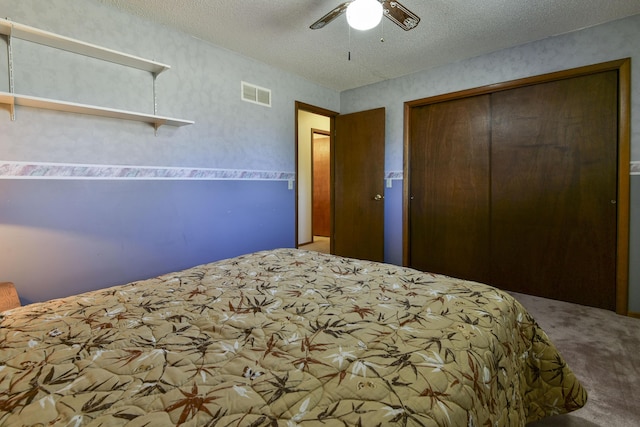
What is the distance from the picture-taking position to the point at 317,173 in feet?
21.3

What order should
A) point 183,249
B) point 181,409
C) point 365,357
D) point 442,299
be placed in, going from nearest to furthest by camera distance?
point 181,409 → point 365,357 → point 442,299 → point 183,249

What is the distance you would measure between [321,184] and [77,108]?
467 centimetres

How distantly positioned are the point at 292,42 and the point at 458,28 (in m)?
1.41

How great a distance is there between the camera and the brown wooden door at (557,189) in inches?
104

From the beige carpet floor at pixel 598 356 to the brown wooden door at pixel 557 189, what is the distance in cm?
27

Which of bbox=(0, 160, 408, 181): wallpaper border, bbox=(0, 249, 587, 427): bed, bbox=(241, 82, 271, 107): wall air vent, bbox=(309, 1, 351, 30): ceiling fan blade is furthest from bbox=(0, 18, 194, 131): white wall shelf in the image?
bbox=(0, 249, 587, 427): bed

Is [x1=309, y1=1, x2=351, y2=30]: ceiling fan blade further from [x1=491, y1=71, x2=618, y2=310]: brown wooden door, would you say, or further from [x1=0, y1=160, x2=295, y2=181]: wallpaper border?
[x1=491, y1=71, x2=618, y2=310]: brown wooden door

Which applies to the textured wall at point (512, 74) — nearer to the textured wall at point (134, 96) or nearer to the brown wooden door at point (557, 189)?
the brown wooden door at point (557, 189)

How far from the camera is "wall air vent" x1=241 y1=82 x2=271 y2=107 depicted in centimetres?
321

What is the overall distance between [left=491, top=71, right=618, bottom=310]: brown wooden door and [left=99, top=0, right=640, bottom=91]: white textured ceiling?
52cm

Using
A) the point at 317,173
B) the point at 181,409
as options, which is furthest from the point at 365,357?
the point at 317,173

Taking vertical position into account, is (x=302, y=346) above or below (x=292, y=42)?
below

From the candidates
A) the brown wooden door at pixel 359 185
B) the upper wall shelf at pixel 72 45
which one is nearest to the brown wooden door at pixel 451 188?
the brown wooden door at pixel 359 185

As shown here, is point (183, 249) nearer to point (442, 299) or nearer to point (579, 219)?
point (442, 299)
